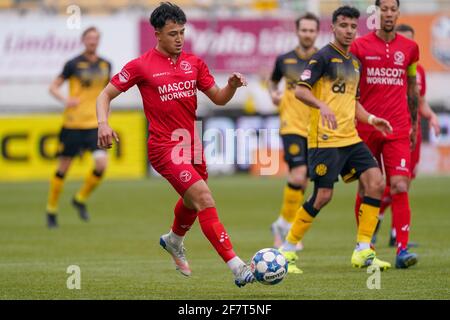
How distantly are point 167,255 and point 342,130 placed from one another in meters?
2.96

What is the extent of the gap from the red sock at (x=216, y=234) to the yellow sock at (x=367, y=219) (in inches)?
80.6

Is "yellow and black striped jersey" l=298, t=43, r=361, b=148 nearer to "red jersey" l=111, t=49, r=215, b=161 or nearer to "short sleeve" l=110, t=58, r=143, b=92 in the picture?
"red jersey" l=111, t=49, r=215, b=161

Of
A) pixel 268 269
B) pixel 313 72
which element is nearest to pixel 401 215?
pixel 313 72

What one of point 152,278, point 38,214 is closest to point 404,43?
point 152,278

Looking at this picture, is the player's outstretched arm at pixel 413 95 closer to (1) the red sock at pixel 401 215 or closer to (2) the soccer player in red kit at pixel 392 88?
(2) the soccer player in red kit at pixel 392 88

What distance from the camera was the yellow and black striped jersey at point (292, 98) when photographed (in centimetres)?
1327

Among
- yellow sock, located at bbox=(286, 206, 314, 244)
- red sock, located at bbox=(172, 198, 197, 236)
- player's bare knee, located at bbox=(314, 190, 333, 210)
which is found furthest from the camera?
yellow sock, located at bbox=(286, 206, 314, 244)

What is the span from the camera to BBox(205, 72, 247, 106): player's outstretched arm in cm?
883

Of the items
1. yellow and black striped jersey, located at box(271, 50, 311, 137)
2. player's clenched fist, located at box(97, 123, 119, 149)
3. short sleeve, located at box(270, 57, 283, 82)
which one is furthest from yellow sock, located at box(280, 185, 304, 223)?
player's clenched fist, located at box(97, 123, 119, 149)

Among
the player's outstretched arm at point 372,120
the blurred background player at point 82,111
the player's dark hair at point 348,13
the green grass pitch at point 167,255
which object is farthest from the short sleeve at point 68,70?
the player's dark hair at point 348,13

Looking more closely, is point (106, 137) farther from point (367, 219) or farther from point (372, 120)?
point (367, 219)

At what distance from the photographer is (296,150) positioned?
43.9ft

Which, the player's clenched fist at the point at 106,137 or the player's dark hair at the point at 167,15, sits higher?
the player's dark hair at the point at 167,15

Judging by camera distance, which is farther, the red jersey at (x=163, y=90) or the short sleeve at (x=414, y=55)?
the short sleeve at (x=414, y=55)
